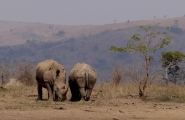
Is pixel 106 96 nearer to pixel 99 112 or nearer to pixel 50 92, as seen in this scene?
pixel 50 92

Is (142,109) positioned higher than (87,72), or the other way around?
(87,72)

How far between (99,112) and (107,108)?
1190 millimetres

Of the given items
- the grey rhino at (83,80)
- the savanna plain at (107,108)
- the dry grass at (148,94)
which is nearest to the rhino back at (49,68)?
the grey rhino at (83,80)

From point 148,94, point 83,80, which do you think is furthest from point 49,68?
point 148,94

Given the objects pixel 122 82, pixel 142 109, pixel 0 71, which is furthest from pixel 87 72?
pixel 0 71

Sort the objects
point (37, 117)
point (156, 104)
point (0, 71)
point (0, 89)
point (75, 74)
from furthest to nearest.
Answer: point (0, 71) → point (0, 89) → point (75, 74) → point (156, 104) → point (37, 117)

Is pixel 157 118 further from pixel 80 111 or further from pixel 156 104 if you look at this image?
pixel 156 104

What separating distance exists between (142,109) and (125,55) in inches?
7231

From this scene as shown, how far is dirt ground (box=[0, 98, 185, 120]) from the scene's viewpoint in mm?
14031

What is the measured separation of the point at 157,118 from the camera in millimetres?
14625

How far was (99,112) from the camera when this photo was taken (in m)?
15.2

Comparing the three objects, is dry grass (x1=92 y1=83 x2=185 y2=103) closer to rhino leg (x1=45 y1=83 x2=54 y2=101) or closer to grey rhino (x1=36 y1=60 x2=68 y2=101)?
grey rhino (x1=36 y1=60 x2=68 y2=101)

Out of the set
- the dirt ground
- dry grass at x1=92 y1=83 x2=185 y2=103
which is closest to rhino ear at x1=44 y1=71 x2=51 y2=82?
the dirt ground

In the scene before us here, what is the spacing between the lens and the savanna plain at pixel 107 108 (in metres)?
14.3
